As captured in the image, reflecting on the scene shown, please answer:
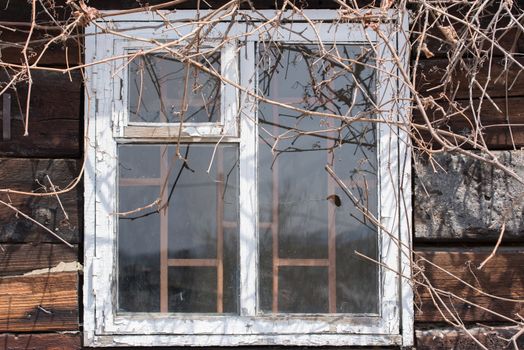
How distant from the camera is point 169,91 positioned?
2.52 m

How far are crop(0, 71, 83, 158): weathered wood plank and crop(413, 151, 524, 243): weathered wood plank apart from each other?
1313 mm

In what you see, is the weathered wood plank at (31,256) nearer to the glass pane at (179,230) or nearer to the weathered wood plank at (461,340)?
the glass pane at (179,230)

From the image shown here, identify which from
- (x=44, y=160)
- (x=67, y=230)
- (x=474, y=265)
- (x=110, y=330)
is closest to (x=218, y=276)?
(x=110, y=330)

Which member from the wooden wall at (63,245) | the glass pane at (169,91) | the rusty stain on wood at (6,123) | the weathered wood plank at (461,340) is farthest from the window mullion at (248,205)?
the rusty stain on wood at (6,123)

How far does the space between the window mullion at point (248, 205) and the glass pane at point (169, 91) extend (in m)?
0.13

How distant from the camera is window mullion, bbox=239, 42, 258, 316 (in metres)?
2.42

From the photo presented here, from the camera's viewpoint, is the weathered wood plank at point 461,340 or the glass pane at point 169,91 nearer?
the weathered wood plank at point 461,340

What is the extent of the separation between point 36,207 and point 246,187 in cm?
80

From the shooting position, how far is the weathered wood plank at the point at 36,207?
2.43m

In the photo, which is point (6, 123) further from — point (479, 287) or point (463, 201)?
point (479, 287)

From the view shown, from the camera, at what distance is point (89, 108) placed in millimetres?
2422

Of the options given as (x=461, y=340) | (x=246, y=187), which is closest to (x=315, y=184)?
(x=246, y=187)

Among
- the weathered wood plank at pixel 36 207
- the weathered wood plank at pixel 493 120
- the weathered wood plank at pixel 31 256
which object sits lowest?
the weathered wood plank at pixel 31 256

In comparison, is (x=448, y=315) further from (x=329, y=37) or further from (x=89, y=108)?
(x=89, y=108)
